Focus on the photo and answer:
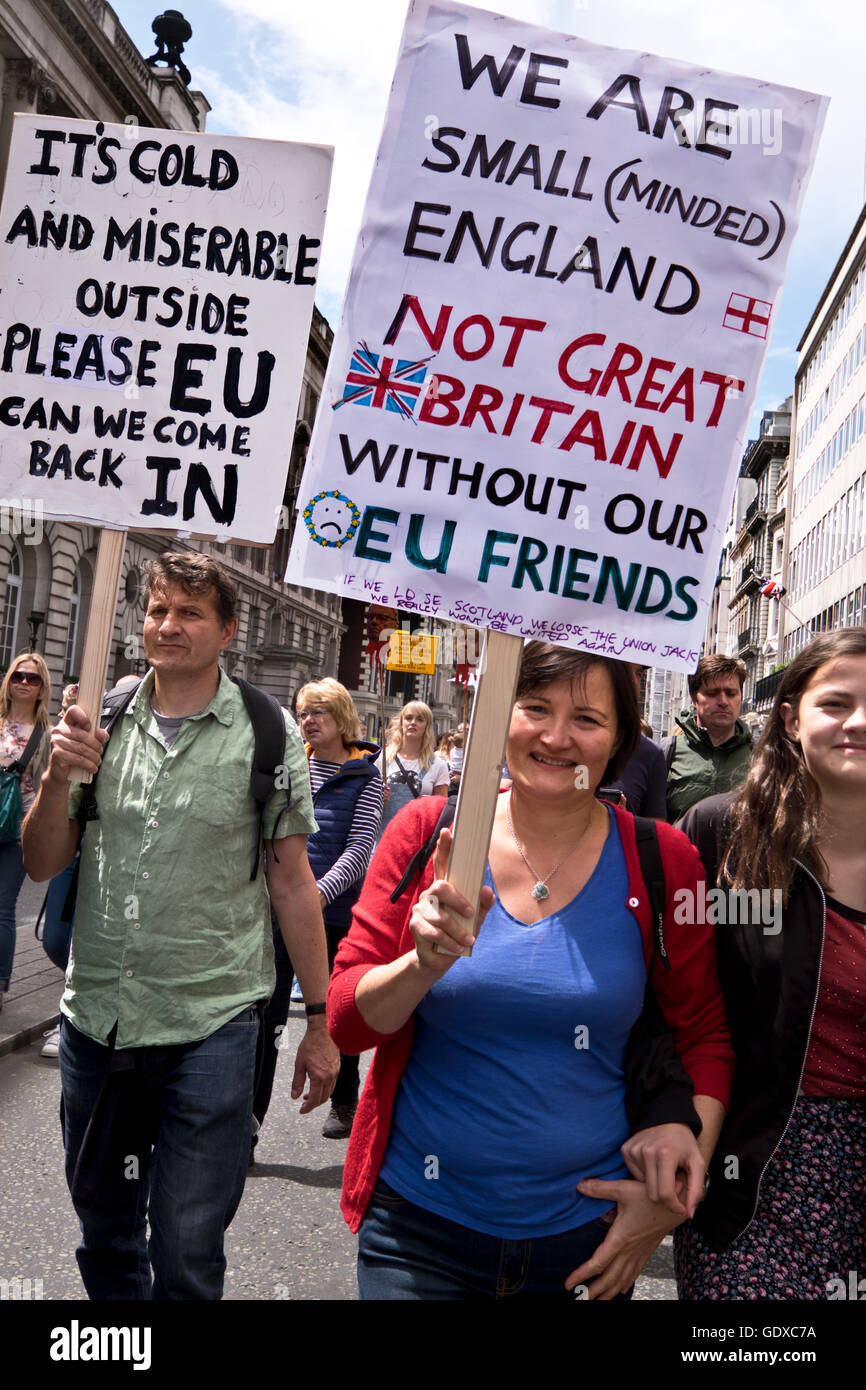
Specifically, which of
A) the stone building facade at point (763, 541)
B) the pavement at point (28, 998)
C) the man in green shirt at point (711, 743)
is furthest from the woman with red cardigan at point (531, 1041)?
the stone building facade at point (763, 541)

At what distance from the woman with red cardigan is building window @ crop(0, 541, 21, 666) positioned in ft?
82.6

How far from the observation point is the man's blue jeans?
8.64 feet

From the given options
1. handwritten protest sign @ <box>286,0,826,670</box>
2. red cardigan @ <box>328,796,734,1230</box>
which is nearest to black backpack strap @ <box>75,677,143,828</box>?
red cardigan @ <box>328,796,734,1230</box>

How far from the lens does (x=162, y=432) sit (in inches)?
109

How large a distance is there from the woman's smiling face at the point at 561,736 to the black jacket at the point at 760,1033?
407 mm

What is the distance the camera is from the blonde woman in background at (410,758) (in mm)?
8953

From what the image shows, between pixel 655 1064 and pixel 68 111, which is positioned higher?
pixel 68 111

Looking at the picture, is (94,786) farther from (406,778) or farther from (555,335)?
(406,778)

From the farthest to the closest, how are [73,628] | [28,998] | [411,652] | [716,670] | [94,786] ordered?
[73,628]
[411,652]
[28,998]
[716,670]
[94,786]

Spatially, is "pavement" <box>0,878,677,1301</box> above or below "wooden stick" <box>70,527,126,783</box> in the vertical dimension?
below

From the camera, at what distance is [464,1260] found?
1990mm

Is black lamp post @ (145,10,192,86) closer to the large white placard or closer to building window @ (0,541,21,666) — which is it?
building window @ (0,541,21,666)

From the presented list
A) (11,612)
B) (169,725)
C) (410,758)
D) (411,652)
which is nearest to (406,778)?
(410,758)

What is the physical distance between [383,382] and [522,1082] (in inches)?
50.1
